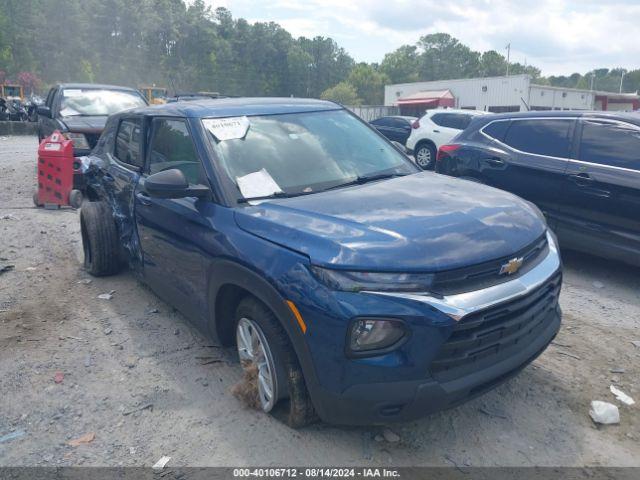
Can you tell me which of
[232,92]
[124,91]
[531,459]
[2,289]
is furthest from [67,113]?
[232,92]

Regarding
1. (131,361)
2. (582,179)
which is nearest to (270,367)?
(131,361)

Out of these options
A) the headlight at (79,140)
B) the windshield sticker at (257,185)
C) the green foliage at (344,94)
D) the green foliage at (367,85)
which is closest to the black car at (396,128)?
the headlight at (79,140)

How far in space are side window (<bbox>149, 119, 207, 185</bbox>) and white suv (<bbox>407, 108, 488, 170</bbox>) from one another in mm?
11859

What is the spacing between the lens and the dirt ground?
3.02 m

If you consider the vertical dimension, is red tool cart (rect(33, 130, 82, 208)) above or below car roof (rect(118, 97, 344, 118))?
below

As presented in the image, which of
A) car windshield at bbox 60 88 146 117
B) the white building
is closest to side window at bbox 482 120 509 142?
car windshield at bbox 60 88 146 117

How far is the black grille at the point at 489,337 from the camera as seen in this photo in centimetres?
264

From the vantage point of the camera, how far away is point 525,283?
290 cm

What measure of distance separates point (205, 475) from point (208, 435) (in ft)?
1.12

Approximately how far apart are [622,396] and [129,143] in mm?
4304

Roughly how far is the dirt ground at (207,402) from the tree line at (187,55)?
68.4 m

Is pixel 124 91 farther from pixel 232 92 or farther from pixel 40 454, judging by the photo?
pixel 232 92

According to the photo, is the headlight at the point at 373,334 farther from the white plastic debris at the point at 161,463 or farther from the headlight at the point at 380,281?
the white plastic debris at the point at 161,463

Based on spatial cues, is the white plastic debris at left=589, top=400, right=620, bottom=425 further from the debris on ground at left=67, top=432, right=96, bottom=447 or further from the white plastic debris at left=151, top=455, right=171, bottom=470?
the debris on ground at left=67, top=432, right=96, bottom=447
